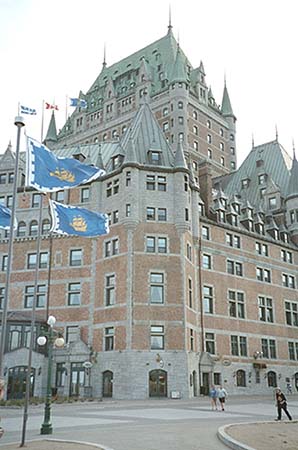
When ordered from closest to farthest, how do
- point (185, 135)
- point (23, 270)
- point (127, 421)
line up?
point (127, 421)
point (23, 270)
point (185, 135)

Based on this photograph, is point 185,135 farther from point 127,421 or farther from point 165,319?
point 127,421

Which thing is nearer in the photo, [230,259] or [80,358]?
[80,358]

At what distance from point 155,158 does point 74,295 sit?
52.3 ft

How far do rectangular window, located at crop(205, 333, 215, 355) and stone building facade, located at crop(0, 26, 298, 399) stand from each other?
0.76ft

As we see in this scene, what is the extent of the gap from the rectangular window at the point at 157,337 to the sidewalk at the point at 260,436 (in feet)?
78.3

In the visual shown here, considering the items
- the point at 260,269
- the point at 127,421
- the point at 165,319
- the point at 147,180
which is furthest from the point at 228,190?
the point at 127,421

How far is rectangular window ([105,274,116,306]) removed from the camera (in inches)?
1930

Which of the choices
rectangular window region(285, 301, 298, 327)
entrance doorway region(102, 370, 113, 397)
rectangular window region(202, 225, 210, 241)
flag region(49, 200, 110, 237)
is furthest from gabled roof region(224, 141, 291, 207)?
flag region(49, 200, 110, 237)

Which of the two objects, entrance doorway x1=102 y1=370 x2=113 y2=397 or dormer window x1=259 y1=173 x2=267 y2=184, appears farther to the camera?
dormer window x1=259 y1=173 x2=267 y2=184

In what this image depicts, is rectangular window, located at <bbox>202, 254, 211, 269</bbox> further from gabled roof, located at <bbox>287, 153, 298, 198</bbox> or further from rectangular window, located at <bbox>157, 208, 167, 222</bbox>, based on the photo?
gabled roof, located at <bbox>287, 153, 298, 198</bbox>

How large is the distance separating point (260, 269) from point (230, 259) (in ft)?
18.1

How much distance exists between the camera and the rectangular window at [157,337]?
152 feet

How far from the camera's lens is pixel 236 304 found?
5691 centimetres

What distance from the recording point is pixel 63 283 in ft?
173
